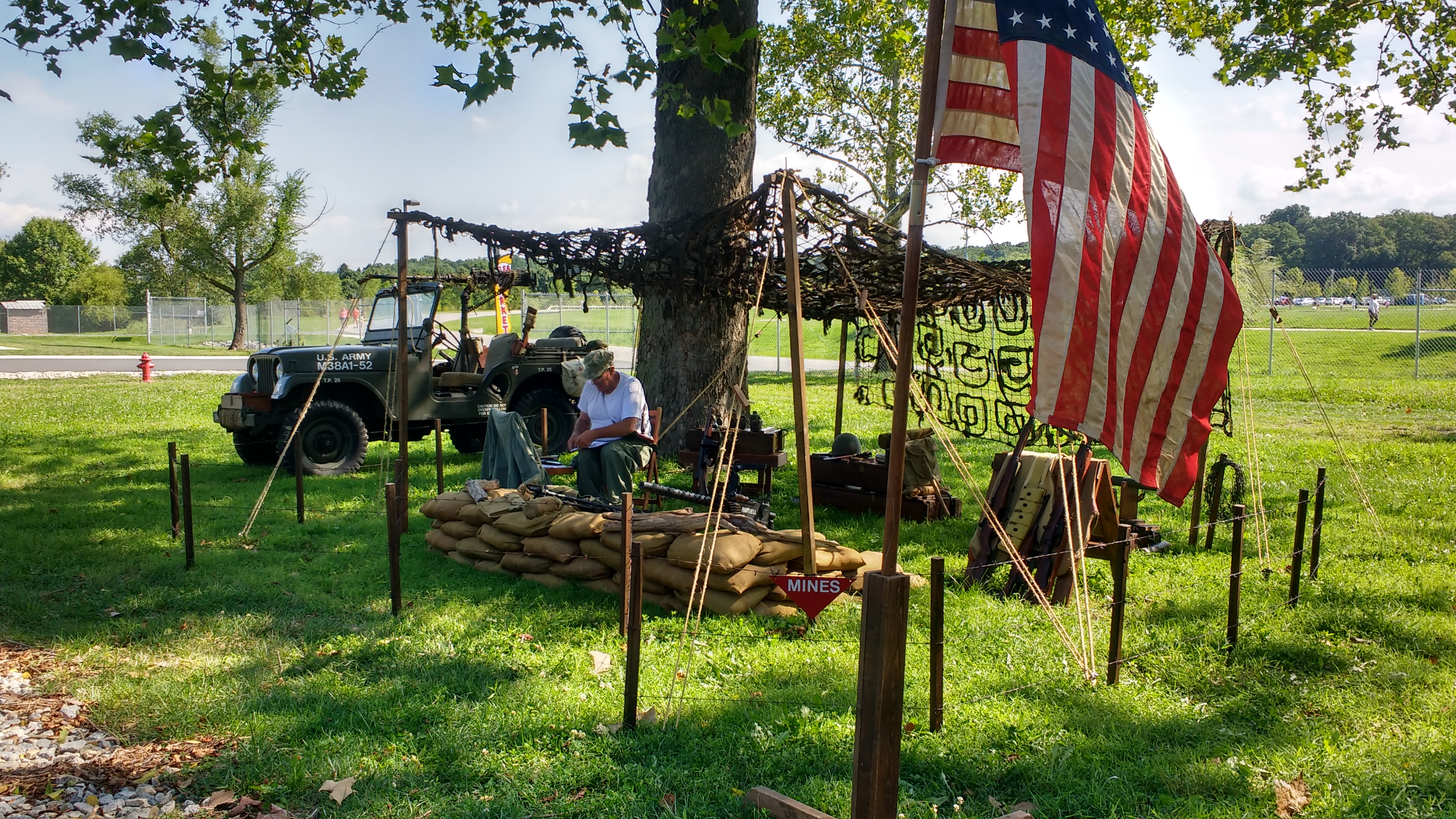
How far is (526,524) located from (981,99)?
4302 mm

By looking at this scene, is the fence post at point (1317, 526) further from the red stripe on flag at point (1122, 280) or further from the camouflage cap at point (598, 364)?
the camouflage cap at point (598, 364)

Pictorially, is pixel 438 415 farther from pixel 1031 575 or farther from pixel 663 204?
pixel 1031 575

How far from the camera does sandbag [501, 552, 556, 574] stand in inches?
233

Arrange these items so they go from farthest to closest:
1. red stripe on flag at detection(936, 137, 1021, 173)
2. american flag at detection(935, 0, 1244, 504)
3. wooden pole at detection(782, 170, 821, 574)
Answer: wooden pole at detection(782, 170, 821, 574)
red stripe on flag at detection(936, 137, 1021, 173)
american flag at detection(935, 0, 1244, 504)

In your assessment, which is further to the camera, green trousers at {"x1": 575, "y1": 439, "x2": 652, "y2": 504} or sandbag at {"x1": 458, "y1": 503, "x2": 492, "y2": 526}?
green trousers at {"x1": 575, "y1": 439, "x2": 652, "y2": 504}

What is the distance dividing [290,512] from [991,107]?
722 cm

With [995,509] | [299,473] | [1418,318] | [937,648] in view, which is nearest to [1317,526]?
[995,509]

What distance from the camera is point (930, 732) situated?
372 centimetres

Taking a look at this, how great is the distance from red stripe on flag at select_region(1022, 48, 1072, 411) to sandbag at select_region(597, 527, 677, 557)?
321 cm

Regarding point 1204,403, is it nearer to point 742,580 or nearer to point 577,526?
point 742,580

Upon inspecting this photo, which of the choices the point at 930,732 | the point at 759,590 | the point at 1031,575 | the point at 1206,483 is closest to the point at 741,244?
the point at 759,590

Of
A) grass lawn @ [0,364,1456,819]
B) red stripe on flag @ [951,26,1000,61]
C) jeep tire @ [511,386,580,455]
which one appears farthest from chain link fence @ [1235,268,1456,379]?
red stripe on flag @ [951,26,1000,61]

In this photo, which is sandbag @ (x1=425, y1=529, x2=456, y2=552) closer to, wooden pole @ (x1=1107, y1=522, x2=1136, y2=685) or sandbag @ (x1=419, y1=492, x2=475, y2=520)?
sandbag @ (x1=419, y1=492, x2=475, y2=520)

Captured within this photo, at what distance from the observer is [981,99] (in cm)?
264
